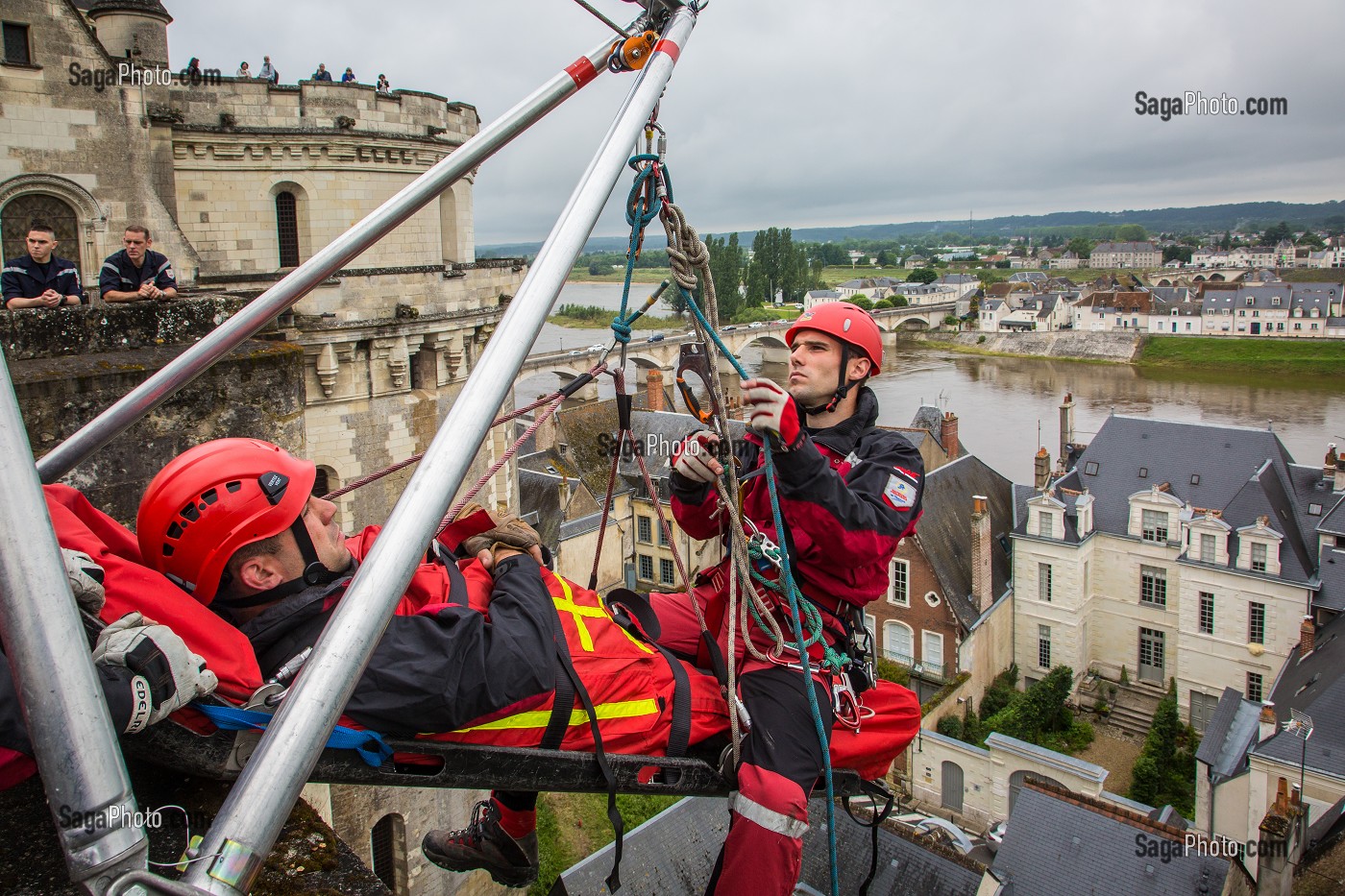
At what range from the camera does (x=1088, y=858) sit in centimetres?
1247

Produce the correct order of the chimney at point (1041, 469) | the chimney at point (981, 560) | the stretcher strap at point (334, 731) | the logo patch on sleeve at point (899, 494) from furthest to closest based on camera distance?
the chimney at point (1041, 469), the chimney at point (981, 560), the logo patch on sleeve at point (899, 494), the stretcher strap at point (334, 731)

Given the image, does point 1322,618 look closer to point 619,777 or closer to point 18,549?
point 619,777

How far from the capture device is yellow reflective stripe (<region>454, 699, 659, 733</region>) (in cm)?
290

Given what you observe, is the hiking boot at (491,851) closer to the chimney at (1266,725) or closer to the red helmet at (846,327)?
the red helmet at (846,327)

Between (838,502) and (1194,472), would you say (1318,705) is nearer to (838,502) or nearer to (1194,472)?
(1194,472)

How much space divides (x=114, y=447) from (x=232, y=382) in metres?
0.71

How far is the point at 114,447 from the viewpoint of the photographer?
173 inches

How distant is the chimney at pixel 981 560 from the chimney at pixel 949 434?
6.37 metres

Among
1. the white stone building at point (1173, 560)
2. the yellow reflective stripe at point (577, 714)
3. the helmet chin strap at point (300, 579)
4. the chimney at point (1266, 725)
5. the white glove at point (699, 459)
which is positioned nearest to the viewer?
the helmet chin strap at point (300, 579)

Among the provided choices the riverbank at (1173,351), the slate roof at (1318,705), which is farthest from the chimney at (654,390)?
the riverbank at (1173,351)

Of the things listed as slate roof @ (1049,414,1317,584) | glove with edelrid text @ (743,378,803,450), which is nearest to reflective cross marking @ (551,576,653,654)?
glove with edelrid text @ (743,378,803,450)

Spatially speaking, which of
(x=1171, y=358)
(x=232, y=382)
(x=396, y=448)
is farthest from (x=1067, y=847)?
(x=1171, y=358)

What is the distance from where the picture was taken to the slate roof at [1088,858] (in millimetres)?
12172

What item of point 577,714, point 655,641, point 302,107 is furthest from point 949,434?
point 577,714
